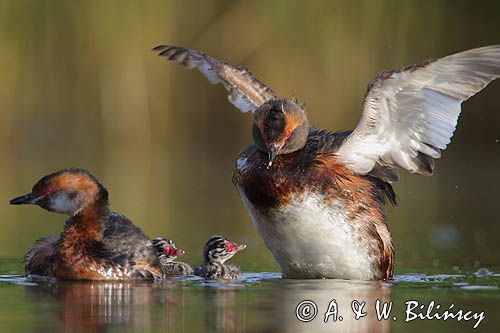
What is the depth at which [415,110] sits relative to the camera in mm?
9297

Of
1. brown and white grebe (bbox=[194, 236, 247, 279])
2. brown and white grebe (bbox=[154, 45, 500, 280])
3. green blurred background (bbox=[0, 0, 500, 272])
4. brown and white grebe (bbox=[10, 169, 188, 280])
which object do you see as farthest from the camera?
green blurred background (bbox=[0, 0, 500, 272])

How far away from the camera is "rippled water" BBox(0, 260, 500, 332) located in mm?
6840

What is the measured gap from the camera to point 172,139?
1916 cm

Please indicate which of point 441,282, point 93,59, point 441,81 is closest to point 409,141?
point 441,81

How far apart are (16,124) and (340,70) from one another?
4.91m

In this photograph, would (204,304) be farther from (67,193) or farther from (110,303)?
(67,193)

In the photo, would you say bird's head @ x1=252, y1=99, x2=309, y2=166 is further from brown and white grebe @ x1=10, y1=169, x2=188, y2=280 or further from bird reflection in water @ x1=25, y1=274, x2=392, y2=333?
brown and white grebe @ x1=10, y1=169, x2=188, y2=280

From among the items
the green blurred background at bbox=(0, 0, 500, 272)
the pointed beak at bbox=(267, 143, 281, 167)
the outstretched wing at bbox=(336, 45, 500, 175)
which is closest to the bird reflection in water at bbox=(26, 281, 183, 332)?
the pointed beak at bbox=(267, 143, 281, 167)

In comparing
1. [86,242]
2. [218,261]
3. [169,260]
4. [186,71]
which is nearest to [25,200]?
[86,242]

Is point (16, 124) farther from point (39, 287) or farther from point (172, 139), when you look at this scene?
point (39, 287)

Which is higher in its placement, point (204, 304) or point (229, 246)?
point (229, 246)

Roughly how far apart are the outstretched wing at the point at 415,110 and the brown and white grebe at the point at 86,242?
67.5 inches

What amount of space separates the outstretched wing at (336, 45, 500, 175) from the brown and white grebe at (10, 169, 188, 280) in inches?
67.5

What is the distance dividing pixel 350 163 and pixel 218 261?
4.17 feet
